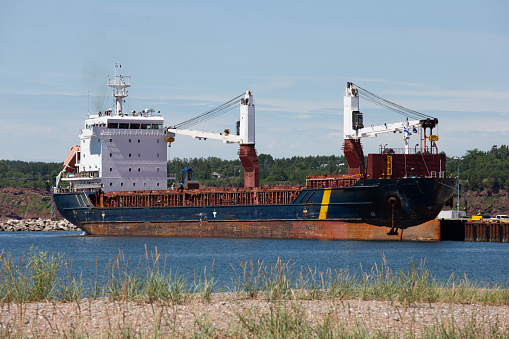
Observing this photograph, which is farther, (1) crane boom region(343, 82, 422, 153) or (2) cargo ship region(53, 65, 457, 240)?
(1) crane boom region(343, 82, 422, 153)

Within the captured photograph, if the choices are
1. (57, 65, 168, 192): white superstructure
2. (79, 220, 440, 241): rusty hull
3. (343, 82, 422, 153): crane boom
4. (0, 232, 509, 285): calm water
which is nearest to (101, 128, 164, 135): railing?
(57, 65, 168, 192): white superstructure

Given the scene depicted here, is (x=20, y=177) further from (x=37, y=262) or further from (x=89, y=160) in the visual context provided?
(x=37, y=262)

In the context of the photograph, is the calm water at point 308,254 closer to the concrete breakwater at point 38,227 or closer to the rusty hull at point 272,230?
the rusty hull at point 272,230

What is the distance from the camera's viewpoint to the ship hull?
35312 millimetres

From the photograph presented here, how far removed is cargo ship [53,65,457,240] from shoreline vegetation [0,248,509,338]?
2132cm

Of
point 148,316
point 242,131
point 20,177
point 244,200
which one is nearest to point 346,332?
point 148,316

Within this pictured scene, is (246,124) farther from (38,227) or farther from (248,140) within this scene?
(38,227)

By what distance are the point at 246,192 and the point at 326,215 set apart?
5911 mm

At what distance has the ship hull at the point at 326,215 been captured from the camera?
35312 mm

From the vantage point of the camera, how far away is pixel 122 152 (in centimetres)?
4778

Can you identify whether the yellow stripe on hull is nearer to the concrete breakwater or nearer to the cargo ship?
the cargo ship

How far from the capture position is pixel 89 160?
161ft

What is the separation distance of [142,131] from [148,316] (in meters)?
37.7

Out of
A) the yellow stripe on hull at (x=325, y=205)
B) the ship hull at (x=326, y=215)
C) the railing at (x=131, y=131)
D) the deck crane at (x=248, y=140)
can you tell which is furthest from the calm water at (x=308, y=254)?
the railing at (x=131, y=131)
